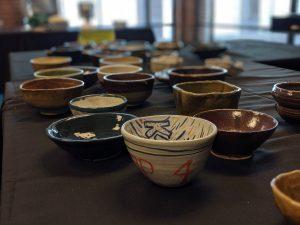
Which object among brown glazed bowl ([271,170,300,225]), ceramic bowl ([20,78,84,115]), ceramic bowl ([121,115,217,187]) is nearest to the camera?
brown glazed bowl ([271,170,300,225])

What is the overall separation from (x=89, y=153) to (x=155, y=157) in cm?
17

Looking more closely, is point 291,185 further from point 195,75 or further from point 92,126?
point 195,75

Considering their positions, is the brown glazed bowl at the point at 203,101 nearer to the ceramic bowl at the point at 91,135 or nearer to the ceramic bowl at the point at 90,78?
the ceramic bowl at the point at 91,135

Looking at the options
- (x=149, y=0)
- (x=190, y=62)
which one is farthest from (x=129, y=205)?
(x=149, y=0)

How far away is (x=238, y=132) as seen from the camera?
2.09 feet

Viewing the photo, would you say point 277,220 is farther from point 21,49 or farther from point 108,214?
point 21,49

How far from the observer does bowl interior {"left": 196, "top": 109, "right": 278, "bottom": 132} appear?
758 mm

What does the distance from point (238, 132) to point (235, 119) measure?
15 cm

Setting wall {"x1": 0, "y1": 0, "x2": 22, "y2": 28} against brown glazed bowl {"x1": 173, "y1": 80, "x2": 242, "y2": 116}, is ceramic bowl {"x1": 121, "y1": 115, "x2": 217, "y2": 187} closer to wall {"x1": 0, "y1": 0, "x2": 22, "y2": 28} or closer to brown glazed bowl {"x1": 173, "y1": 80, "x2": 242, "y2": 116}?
brown glazed bowl {"x1": 173, "y1": 80, "x2": 242, "y2": 116}

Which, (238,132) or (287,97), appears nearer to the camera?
(238,132)

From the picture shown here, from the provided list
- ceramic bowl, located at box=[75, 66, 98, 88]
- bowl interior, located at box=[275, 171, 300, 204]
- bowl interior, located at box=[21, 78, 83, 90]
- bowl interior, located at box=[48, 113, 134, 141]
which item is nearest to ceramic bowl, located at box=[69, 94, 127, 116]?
bowl interior, located at box=[48, 113, 134, 141]

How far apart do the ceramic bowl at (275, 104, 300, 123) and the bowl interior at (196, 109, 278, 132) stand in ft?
0.44

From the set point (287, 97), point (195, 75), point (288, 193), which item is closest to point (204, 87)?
point (195, 75)

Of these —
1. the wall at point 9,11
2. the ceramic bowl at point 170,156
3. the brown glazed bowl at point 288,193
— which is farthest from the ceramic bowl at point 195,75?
the wall at point 9,11
